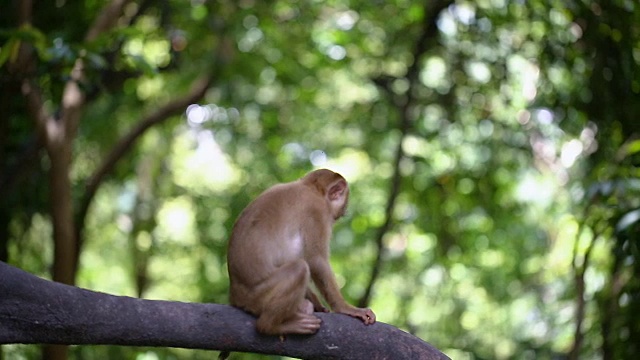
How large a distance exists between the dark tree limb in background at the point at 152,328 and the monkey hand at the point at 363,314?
53 mm

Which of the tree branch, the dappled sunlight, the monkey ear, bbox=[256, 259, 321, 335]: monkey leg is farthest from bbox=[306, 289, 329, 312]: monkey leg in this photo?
the dappled sunlight

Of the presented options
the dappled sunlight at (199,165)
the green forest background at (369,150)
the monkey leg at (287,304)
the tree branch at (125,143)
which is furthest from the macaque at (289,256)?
the dappled sunlight at (199,165)

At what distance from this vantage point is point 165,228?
8156 millimetres

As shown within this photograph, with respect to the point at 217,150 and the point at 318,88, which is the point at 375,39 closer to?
the point at 318,88

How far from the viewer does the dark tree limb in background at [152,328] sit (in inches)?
95.0

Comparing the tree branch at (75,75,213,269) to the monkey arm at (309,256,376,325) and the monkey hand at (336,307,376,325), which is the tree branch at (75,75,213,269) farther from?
the monkey hand at (336,307,376,325)

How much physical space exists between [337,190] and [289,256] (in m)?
0.37

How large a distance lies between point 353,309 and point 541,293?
167 inches

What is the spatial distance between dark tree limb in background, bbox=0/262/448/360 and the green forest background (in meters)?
1.26

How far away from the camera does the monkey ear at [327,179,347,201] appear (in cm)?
330

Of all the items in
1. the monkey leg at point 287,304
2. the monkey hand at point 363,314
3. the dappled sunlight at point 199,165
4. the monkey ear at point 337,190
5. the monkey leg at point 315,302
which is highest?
the monkey ear at point 337,190

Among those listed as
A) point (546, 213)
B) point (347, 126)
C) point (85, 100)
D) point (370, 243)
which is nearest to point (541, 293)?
point (546, 213)

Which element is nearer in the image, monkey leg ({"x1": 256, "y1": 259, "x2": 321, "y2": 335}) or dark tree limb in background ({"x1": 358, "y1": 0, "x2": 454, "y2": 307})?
monkey leg ({"x1": 256, "y1": 259, "x2": 321, "y2": 335})

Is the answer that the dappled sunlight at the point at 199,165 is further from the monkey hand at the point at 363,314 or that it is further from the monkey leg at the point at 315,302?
the monkey hand at the point at 363,314
